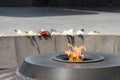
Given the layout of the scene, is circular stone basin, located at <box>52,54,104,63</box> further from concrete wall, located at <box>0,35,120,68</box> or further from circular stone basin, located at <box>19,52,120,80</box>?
concrete wall, located at <box>0,35,120,68</box>

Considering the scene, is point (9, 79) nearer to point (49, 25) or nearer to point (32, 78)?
point (32, 78)

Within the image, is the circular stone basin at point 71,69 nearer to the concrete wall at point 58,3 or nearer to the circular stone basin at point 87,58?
the circular stone basin at point 87,58

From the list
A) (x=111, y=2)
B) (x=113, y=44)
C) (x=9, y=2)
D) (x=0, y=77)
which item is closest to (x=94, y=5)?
(x=111, y=2)

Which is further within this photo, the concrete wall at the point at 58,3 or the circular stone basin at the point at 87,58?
the concrete wall at the point at 58,3

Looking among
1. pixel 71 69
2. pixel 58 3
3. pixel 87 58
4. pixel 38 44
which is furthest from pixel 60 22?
pixel 58 3

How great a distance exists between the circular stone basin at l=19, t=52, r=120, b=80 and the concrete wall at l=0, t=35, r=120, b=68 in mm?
3264

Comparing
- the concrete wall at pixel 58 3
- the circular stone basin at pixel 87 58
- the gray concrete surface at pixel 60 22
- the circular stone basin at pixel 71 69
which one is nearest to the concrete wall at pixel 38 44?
the gray concrete surface at pixel 60 22

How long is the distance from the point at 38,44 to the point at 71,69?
416cm

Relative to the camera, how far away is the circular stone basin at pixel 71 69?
732 cm

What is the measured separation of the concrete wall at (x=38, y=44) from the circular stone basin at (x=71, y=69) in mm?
3264

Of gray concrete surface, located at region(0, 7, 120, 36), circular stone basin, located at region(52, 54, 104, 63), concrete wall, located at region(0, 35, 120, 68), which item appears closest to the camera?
circular stone basin, located at region(52, 54, 104, 63)

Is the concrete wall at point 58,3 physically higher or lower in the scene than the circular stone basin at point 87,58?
lower

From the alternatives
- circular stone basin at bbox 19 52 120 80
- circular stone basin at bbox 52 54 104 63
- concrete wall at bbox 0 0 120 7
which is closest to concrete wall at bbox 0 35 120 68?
circular stone basin at bbox 52 54 104 63

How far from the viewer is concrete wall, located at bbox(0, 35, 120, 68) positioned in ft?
37.1
